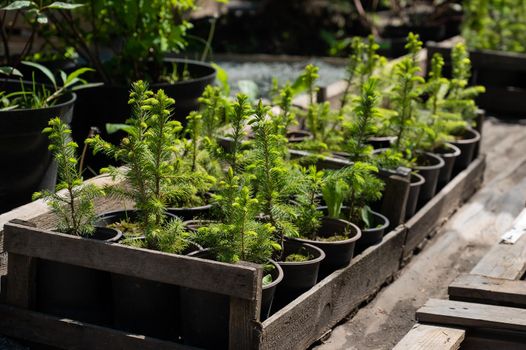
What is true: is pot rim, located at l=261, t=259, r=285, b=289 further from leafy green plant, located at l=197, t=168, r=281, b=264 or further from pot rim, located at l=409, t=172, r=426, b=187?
pot rim, located at l=409, t=172, r=426, b=187

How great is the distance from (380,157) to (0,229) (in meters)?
1.74

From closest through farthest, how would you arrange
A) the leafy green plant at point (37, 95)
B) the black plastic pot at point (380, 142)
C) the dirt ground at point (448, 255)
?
the dirt ground at point (448, 255), the leafy green plant at point (37, 95), the black plastic pot at point (380, 142)

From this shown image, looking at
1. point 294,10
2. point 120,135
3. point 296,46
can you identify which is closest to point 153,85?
point 120,135

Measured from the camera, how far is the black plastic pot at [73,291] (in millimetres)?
2924

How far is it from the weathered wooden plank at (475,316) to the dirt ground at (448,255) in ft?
0.77

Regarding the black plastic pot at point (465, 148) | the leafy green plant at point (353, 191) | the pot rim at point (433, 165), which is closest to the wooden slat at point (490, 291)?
the leafy green plant at point (353, 191)

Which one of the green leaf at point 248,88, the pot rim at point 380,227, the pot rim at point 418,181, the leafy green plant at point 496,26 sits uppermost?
the leafy green plant at point 496,26

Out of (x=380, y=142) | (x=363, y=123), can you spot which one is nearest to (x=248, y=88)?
(x=380, y=142)

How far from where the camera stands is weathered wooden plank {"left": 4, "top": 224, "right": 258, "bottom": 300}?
8.66 ft

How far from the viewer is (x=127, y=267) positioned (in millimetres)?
2785

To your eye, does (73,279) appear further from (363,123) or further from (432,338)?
(363,123)

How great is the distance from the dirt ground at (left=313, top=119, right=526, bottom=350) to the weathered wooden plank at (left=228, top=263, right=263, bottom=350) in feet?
1.88

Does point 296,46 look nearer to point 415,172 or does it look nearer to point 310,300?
point 415,172

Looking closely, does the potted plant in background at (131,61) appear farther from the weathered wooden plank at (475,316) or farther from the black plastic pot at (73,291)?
the weathered wooden plank at (475,316)
